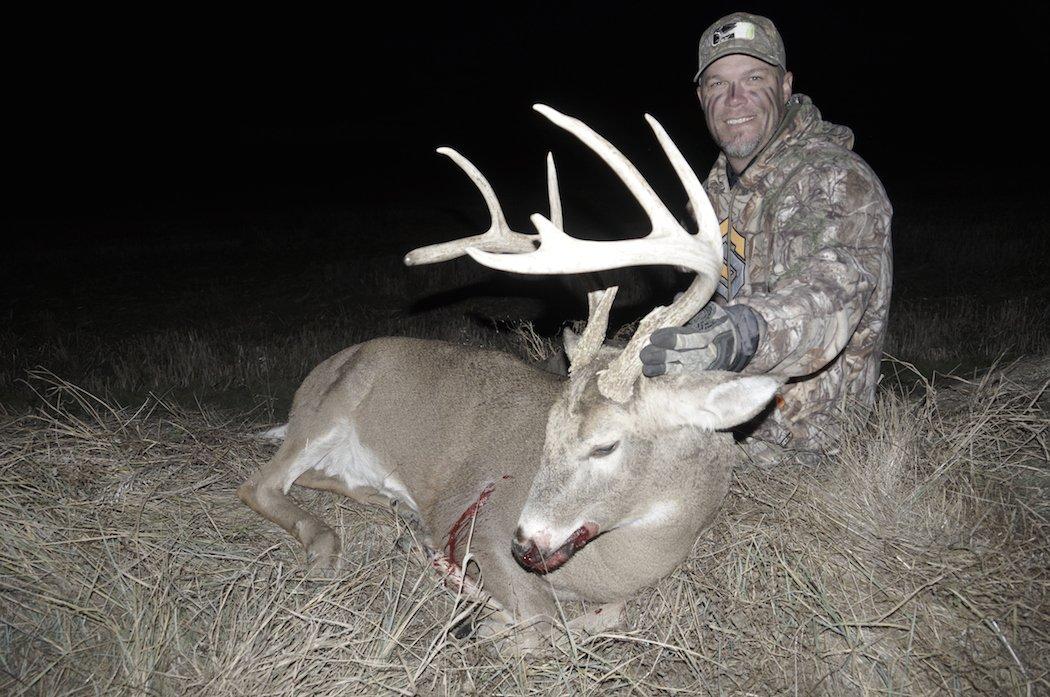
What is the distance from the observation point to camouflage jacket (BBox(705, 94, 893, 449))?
306 cm

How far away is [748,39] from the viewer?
3955 millimetres

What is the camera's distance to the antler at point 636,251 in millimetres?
2457

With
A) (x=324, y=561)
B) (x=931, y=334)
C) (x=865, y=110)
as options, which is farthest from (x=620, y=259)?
(x=865, y=110)

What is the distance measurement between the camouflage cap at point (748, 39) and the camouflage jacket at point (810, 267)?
0.30 m

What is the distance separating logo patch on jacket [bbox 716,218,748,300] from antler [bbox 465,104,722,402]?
62.7 inches

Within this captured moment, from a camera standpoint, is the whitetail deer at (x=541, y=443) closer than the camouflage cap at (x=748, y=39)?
Yes

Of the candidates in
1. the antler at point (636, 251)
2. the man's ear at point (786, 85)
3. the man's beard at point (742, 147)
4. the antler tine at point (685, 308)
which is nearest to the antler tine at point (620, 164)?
the antler at point (636, 251)

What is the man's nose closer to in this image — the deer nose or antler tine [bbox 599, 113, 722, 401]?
antler tine [bbox 599, 113, 722, 401]

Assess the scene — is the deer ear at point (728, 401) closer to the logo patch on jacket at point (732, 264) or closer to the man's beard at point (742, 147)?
the logo patch on jacket at point (732, 264)

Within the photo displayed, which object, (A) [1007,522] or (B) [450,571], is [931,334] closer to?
(A) [1007,522]

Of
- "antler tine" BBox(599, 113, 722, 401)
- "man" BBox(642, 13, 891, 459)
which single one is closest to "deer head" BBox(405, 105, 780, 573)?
"antler tine" BBox(599, 113, 722, 401)

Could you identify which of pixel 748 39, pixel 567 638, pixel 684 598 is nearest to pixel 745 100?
pixel 748 39

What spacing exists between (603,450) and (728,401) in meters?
0.46

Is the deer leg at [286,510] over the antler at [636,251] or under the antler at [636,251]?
under
